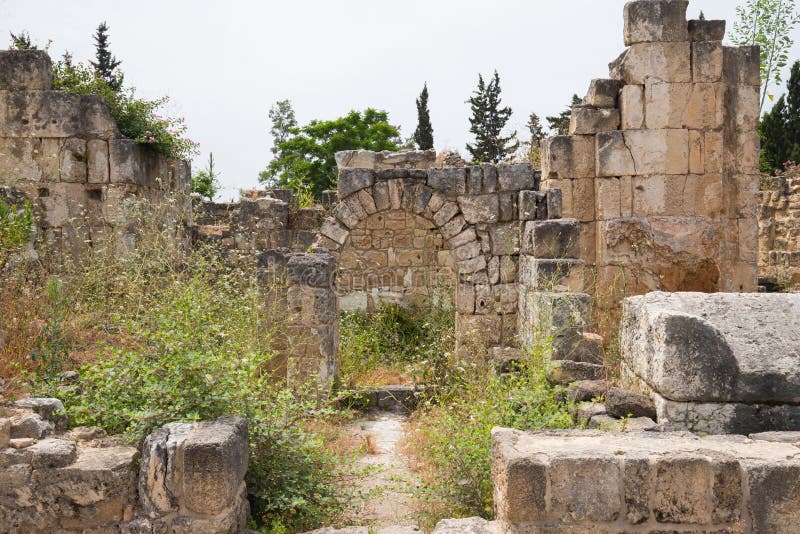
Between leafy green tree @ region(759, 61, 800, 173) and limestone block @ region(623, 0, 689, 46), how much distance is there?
13.1 m

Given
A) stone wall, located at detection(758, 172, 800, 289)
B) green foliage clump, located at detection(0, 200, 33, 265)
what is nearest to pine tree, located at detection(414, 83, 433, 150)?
stone wall, located at detection(758, 172, 800, 289)

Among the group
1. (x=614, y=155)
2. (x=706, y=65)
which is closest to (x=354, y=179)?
(x=614, y=155)

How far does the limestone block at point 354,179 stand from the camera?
26.4 ft

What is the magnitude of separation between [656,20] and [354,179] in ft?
14.2

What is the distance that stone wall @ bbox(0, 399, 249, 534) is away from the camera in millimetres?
3180

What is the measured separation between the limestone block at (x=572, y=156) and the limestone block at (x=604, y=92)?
18.5 inches

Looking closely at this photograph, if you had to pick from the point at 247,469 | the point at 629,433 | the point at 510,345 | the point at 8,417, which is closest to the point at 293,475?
the point at 247,469

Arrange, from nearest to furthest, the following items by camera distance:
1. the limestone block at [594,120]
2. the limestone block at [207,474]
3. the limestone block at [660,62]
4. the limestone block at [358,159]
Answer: the limestone block at [207,474], the limestone block at [660,62], the limestone block at [594,120], the limestone block at [358,159]

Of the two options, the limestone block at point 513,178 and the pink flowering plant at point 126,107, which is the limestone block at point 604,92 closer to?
the limestone block at point 513,178

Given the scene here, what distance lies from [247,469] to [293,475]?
10.8 inches

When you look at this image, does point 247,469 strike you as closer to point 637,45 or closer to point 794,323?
point 794,323

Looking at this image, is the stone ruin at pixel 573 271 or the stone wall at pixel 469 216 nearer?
the stone ruin at pixel 573 271

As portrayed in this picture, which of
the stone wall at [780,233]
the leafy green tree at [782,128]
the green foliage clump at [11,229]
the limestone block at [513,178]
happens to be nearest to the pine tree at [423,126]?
the leafy green tree at [782,128]

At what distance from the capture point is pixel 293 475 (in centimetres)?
379
